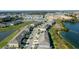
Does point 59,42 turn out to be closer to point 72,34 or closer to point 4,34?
point 72,34

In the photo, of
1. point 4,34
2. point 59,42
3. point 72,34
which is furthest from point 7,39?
point 72,34

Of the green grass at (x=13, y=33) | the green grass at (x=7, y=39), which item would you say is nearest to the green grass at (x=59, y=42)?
the green grass at (x=13, y=33)

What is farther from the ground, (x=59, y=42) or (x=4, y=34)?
(x=4, y=34)

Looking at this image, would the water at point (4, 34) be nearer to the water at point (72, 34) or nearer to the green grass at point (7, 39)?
the green grass at point (7, 39)

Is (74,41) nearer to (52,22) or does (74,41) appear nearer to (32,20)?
(52,22)

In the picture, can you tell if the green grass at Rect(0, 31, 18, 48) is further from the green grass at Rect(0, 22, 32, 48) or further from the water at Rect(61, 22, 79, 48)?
the water at Rect(61, 22, 79, 48)
